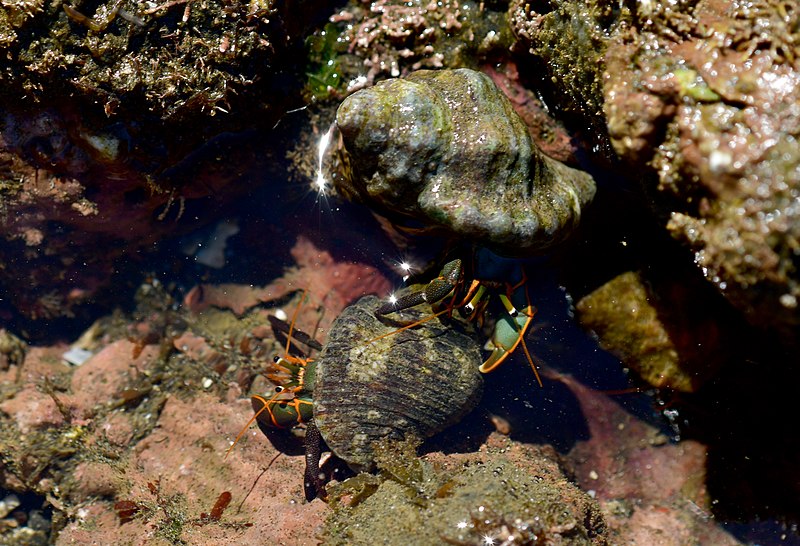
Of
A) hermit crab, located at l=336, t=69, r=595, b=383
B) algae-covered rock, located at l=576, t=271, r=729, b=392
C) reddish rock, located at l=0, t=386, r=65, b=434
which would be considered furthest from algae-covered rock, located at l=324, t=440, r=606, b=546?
reddish rock, located at l=0, t=386, r=65, b=434

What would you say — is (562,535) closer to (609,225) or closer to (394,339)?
(394,339)

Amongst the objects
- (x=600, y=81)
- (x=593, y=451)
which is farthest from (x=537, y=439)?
(x=600, y=81)

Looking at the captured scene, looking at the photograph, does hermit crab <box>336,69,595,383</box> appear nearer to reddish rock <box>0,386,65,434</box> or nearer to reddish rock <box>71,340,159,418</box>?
reddish rock <box>71,340,159,418</box>

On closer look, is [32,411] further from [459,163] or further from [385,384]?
[459,163]

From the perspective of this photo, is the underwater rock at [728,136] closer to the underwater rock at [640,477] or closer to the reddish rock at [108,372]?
the underwater rock at [640,477]

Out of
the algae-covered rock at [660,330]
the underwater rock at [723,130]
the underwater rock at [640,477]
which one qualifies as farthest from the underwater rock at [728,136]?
the underwater rock at [640,477]

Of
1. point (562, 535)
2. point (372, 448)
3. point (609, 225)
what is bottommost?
point (372, 448)
